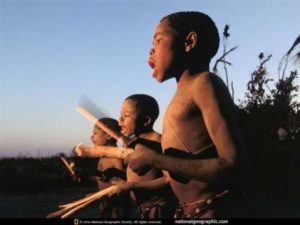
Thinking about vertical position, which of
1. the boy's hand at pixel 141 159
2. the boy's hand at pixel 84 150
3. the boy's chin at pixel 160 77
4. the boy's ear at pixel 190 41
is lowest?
the boy's hand at pixel 141 159

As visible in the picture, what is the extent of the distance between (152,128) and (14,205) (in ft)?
29.7

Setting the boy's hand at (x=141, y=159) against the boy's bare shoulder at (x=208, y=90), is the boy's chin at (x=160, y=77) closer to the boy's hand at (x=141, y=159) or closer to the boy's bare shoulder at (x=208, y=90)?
the boy's bare shoulder at (x=208, y=90)

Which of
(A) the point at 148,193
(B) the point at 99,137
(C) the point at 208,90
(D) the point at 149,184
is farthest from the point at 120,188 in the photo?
(B) the point at 99,137

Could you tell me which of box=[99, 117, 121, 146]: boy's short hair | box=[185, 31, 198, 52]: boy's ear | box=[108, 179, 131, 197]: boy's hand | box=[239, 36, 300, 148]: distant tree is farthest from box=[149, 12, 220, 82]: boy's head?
box=[239, 36, 300, 148]: distant tree

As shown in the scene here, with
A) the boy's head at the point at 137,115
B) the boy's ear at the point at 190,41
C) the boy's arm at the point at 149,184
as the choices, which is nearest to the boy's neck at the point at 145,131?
the boy's head at the point at 137,115

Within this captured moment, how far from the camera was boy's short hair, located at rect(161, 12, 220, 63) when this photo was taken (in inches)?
85.6

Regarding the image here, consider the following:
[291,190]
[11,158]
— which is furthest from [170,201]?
[11,158]

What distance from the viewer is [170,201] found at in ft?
11.6

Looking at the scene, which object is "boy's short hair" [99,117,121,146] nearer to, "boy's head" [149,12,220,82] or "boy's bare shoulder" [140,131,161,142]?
"boy's bare shoulder" [140,131,161,142]

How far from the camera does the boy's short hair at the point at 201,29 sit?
217 centimetres

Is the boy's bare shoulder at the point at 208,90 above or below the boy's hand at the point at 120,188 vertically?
above

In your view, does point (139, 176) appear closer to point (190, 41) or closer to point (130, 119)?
point (130, 119)

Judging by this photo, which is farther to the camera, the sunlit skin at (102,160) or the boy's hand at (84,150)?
the sunlit skin at (102,160)

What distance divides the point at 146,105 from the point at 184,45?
160cm
